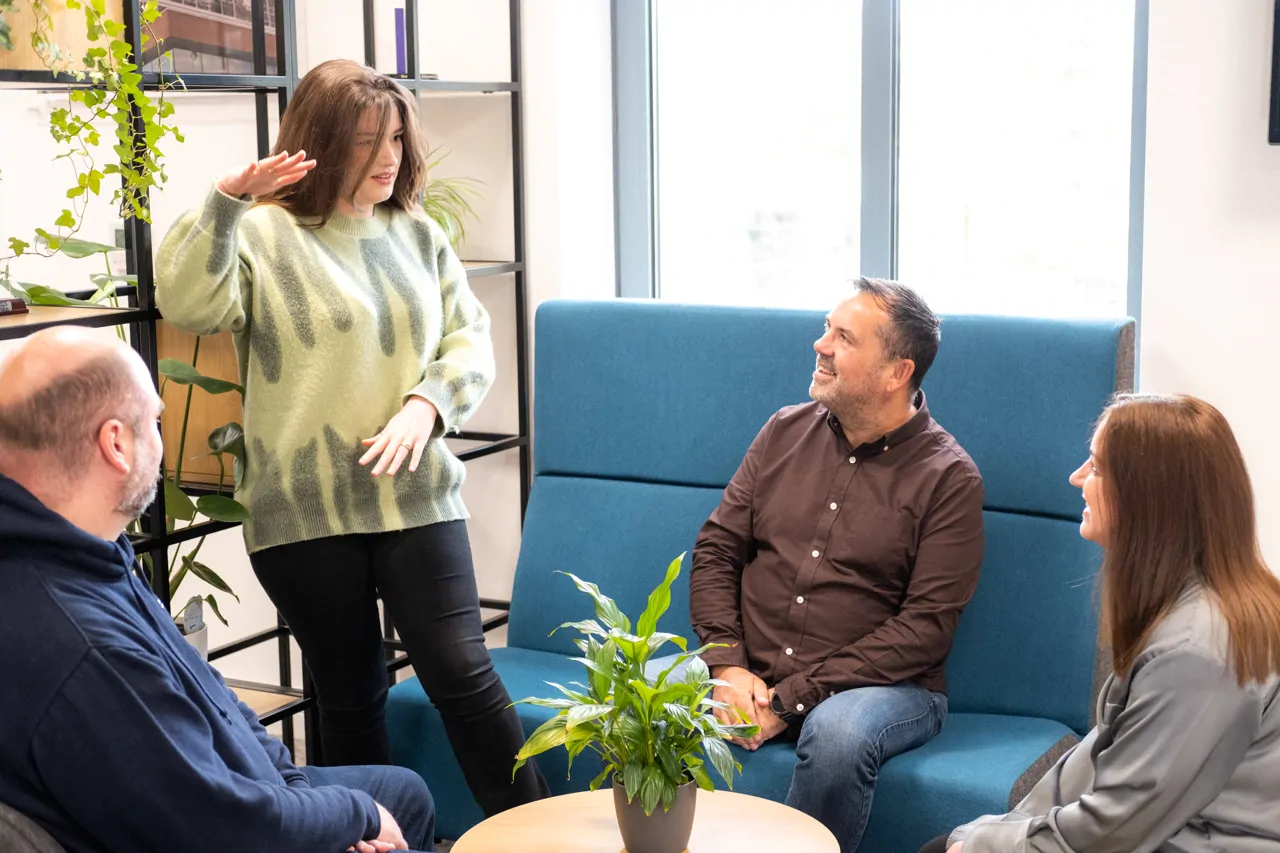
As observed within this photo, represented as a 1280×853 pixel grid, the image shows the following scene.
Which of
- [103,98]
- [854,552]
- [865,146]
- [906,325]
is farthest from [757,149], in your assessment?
[103,98]

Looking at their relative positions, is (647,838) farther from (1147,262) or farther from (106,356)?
(1147,262)

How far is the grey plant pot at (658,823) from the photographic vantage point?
1.91 meters

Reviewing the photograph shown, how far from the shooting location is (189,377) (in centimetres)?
261

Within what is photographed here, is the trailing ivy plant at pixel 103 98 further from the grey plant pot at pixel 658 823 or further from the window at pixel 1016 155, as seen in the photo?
the window at pixel 1016 155

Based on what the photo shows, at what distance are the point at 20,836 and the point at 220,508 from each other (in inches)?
45.5

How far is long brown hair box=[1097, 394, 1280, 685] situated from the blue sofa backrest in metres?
0.95

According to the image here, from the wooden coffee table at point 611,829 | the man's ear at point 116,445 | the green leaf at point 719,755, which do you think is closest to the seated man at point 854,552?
the wooden coffee table at point 611,829

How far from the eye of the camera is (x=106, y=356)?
1626 millimetres

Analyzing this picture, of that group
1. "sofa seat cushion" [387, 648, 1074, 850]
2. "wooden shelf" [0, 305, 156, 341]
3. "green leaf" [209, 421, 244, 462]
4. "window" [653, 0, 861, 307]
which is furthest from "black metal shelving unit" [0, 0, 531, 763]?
"window" [653, 0, 861, 307]

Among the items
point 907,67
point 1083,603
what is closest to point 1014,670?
point 1083,603

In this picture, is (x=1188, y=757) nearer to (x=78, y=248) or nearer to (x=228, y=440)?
(x=228, y=440)

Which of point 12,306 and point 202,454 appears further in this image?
point 202,454

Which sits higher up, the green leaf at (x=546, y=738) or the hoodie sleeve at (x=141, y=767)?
the hoodie sleeve at (x=141, y=767)

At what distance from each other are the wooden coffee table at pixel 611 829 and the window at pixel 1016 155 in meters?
1.46
